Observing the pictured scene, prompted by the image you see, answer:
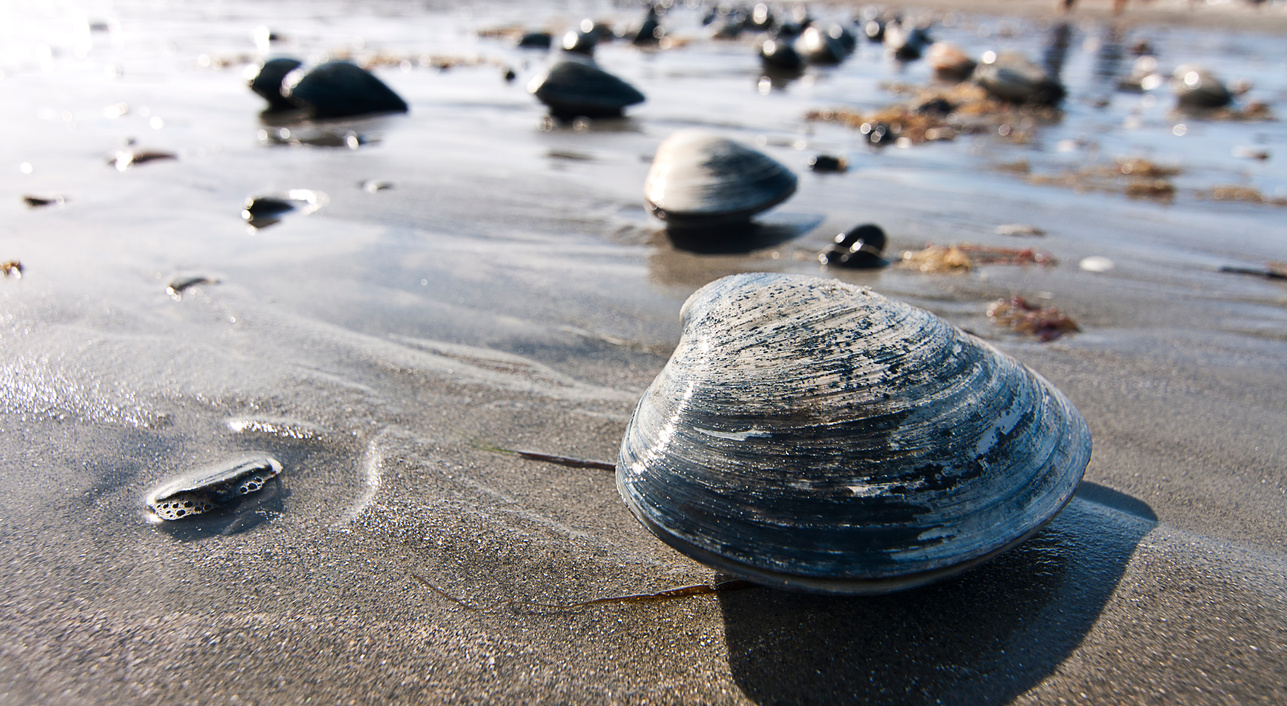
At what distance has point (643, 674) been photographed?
1.26 meters

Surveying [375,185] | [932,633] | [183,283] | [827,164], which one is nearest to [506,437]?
[932,633]

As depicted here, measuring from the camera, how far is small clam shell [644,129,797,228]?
3.47 meters

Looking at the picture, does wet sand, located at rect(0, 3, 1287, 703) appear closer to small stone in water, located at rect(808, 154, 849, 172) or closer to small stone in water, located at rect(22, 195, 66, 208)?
small stone in water, located at rect(22, 195, 66, 208)

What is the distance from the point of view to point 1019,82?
7441 millimetres

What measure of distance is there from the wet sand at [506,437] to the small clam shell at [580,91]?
1.60m

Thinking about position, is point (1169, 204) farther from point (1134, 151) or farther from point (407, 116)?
point (407, 116)

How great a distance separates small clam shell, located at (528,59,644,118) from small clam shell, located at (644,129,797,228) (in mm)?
2800

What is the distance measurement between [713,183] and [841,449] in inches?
96.4

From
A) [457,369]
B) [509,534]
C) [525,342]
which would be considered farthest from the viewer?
[525,342]

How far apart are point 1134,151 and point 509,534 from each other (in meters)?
6.22

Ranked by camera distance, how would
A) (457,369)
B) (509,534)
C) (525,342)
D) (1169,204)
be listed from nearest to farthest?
(509,534) → (457,369) → (525,342) → (1169,204)

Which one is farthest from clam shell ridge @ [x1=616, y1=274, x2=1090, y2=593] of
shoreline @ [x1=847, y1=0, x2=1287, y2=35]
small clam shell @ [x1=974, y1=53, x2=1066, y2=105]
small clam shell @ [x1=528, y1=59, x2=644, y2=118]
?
shoreline @ [x1=847, y1=0, x2=1287, y2=35]

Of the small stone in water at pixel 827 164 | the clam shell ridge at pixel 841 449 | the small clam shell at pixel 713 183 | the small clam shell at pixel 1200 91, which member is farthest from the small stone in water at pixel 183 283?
the small clam shell at pixel 1200 91

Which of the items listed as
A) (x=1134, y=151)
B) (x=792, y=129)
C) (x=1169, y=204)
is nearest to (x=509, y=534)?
(x=1169, y=204)
